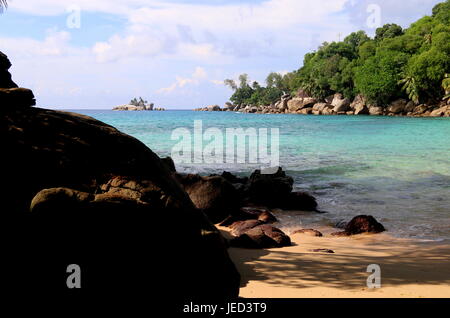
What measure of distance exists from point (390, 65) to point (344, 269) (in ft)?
231

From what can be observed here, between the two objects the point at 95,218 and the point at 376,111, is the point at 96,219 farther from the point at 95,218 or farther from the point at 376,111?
the point at 376,111

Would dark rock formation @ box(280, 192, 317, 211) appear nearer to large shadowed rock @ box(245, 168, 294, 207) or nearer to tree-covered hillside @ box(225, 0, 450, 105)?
large shadowed rock @ box(245, 168, 294, 207)

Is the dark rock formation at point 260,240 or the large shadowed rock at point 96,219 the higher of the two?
the large shadowed rock at point 96,219

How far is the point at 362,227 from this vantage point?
9.41m

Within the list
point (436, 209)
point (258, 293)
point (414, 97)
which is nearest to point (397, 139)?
point (436, 209)

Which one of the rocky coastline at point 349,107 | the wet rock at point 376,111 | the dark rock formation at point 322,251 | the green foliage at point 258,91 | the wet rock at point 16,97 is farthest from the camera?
the green foliage at point 258,91

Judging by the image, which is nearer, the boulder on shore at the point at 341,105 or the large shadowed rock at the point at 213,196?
the large shadowed rock at the point at 213,196

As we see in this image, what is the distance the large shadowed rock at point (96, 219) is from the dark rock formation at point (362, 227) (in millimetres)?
5564

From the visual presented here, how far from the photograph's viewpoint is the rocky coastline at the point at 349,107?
2598 inches

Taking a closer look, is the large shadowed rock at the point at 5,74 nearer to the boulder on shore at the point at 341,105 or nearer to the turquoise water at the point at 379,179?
the turquoise water at the point at 379,179

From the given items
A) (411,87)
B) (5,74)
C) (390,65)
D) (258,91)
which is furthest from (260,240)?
(258,91)

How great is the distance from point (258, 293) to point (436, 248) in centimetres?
448

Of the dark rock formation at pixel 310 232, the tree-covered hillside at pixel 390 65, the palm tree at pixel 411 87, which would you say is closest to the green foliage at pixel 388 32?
the tree-covered hillside at pixel 390 65

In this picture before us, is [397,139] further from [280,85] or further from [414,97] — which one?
[280,85]
